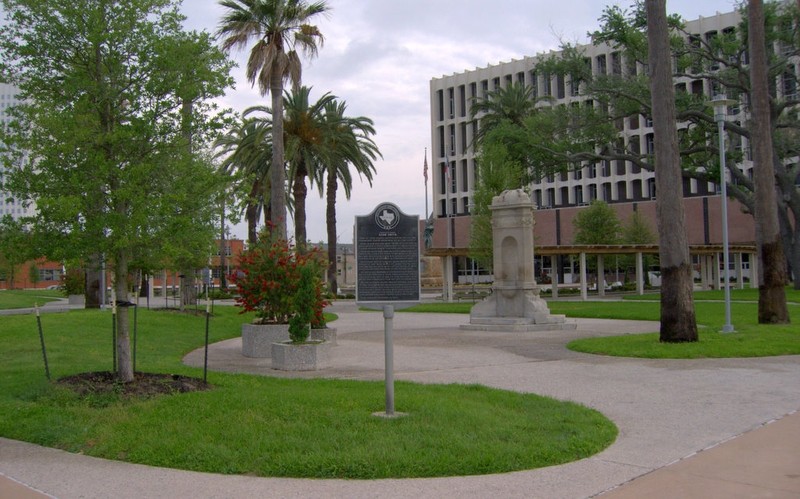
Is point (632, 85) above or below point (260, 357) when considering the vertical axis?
above

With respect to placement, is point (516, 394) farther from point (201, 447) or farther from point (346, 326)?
point (346, 326)

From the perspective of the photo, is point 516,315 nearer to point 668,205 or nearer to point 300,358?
point 668,205

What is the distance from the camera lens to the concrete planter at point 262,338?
15.8 m

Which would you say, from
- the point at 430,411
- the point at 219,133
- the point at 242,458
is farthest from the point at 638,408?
the point at 219,133

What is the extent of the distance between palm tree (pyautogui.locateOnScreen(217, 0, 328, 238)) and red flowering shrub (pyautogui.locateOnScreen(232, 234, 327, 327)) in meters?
7.74

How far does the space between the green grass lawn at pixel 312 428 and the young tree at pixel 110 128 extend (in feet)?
5.97

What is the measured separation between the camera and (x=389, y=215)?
8422mm

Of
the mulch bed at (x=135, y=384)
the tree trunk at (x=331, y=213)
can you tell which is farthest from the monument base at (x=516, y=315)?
the tree trunk at (x=331, y=213)

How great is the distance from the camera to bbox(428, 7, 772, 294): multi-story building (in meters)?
61.6

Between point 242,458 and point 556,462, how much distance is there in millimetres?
2847

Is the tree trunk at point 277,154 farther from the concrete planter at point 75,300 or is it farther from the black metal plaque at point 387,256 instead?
the concrete planter at point 75,300

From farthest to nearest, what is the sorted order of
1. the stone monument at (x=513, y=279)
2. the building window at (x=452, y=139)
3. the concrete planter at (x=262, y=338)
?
the building window at (x=452, y=139)
the stone monument at (x=513, y=279)
the concrete planter at (x=262, y=338)

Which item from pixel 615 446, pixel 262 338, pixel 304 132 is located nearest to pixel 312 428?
pixel 615 446

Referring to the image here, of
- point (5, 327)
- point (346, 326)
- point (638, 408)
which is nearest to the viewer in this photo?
point (638, 408)
